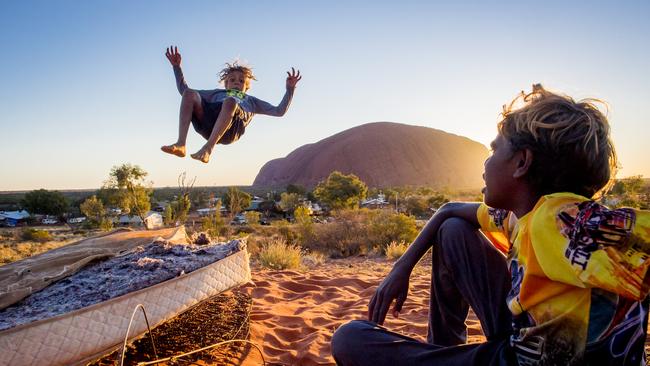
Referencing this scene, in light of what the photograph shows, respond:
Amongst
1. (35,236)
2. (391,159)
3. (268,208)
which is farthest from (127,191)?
(391,159)

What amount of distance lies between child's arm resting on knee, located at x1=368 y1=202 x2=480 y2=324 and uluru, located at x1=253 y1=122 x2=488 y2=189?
2697 inches

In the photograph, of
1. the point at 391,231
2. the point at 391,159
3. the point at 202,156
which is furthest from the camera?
the point at 391,159

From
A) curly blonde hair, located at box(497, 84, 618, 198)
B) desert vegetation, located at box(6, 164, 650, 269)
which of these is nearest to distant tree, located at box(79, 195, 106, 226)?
desert vegetation, located at box(6, 164, 650, 269)

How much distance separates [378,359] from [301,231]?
43.6 feet

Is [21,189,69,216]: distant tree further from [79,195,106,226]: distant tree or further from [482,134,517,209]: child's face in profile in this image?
[482,134,517,209]: child's face in profile

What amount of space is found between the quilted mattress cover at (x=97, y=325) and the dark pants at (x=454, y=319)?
137cm

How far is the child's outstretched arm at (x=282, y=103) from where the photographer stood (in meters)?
4.66

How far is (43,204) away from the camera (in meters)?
34.3

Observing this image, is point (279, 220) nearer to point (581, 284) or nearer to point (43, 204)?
point (43, 204)

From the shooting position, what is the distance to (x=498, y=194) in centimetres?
155

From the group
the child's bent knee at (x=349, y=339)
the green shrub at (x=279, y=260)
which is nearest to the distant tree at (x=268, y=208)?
the green shrub at (x=279, y=260)

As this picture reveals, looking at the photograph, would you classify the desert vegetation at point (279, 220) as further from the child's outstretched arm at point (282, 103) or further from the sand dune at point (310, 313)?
the child's outstretched arm at point (282, 103)

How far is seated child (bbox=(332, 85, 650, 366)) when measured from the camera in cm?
113

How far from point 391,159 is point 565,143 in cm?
7482
